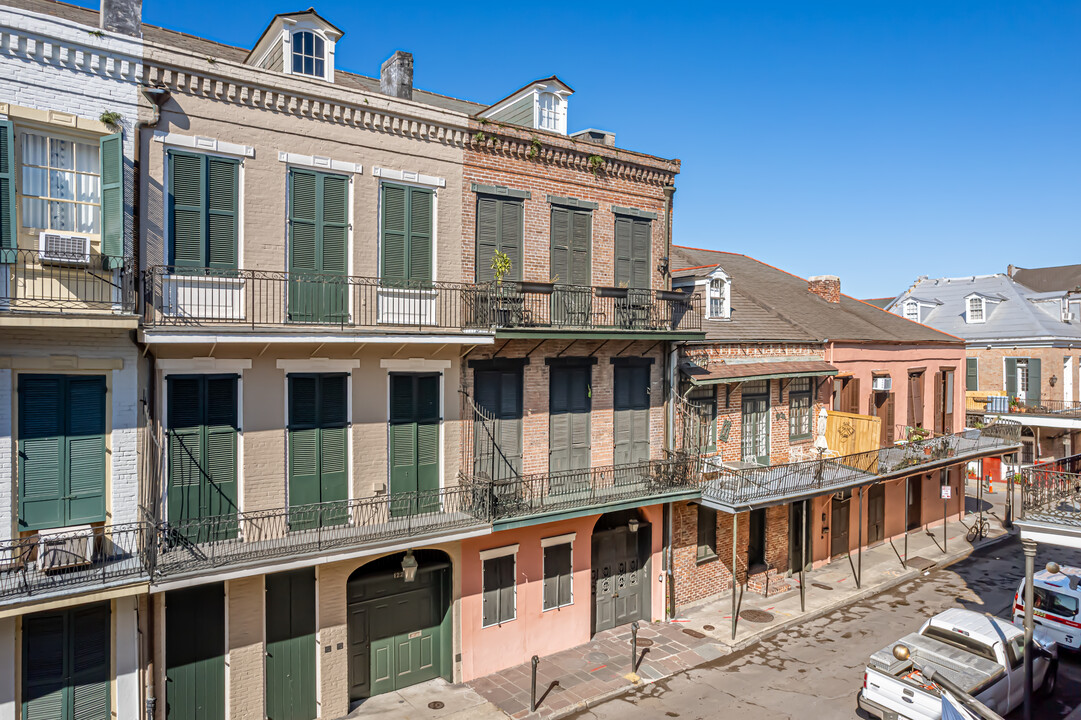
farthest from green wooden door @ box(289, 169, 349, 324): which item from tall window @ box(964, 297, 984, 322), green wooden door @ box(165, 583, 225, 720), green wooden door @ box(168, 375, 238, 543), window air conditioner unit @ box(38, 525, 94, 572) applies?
tall window @ box(964, 297, 984, 322)

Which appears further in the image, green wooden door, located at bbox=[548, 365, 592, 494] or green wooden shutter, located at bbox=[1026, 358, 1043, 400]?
green wooden shutter, located at bbox=[1026, 358, 1043, 400]

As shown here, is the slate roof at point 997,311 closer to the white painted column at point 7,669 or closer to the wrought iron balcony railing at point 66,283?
the wrought iron balcony railing at point 66,283

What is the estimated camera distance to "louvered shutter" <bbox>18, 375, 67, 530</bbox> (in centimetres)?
972

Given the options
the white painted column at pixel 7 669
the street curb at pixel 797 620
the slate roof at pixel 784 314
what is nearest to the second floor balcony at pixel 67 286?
the white painted column at pixel 7 669

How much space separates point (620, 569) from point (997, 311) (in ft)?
97.2

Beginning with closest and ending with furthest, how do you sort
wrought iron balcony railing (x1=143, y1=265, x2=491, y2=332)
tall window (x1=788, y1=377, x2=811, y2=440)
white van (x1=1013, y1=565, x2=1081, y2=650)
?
wrought iron balcony railing (x1=143, y1=265, x2=491, y2=332) → white van (x1=1013, y1=565, x2=1081, y2=650) → tall window (x1=788, y1=377, x2=811, y2=440)

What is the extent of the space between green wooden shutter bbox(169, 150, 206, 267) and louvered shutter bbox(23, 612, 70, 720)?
233 inches

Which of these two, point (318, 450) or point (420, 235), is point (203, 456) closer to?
point (318, 450)

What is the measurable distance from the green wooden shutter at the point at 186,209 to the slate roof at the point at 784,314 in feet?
40.9

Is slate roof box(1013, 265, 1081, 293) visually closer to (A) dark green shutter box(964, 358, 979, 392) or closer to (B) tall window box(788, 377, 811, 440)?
(A) dark green shutter box(964, 358, 979, 392)

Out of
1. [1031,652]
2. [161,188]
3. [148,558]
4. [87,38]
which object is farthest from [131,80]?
[1031,652]

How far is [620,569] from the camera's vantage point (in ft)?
54.9

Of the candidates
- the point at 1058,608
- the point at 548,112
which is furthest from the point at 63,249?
the point at 1058,608

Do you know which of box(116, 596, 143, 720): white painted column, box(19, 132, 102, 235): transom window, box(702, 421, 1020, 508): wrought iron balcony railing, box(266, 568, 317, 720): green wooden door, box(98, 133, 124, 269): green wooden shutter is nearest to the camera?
box(19, 132, 102, 235): transom window
